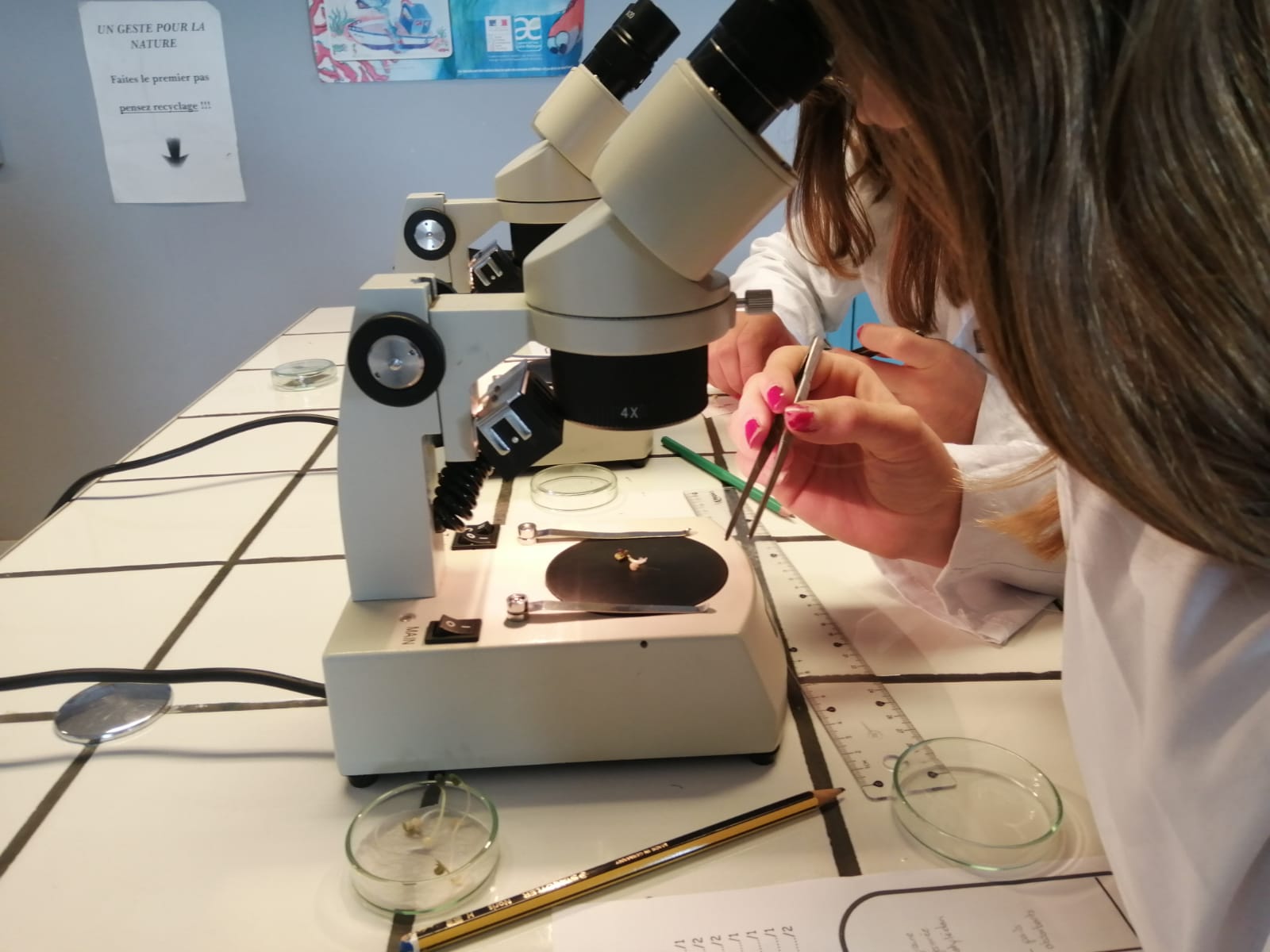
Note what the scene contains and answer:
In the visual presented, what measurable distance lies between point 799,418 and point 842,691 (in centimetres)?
19

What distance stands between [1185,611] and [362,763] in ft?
1.42

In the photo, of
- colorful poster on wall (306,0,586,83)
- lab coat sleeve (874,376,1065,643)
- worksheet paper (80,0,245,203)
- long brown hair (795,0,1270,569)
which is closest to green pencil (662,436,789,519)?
lab coat sleeve (874,376,1065,643)

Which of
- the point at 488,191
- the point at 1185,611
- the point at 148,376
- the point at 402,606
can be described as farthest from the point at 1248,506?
the point at 148,376

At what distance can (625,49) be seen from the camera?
79 centimetres

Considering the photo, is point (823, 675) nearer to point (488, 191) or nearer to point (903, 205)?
point (903, 205)

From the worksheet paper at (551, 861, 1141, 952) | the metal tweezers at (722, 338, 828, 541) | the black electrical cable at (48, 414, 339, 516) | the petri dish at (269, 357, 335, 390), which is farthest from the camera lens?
the petri dish at (269, 357, 335, 390)

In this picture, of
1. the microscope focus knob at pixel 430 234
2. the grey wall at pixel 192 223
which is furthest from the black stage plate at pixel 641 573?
the grey wall at pixel 192 223

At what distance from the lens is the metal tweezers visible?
0.62 meters

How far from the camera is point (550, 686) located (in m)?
0.51

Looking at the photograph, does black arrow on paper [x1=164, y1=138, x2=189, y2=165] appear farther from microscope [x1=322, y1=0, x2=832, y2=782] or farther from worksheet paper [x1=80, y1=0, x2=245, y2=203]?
microscope [x1=322, y1=0, x2=832, y2=782]

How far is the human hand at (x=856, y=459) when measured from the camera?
0.60 metres

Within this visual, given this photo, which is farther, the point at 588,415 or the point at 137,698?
the point at 137,698

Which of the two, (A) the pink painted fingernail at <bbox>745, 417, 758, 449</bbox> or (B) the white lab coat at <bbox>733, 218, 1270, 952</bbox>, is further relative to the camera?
(A) the pink painted fingernail at <bbox>745, 417, 758, 449</bbox>

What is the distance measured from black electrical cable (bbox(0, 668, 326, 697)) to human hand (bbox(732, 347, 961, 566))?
0.38 metres
